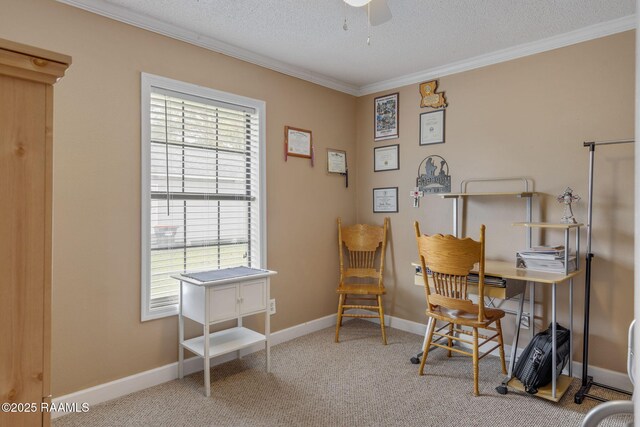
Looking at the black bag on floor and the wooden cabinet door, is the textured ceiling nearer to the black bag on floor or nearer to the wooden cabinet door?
the wooden cabinet door

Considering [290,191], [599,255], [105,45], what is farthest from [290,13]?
[599,255]

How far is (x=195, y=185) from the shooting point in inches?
114

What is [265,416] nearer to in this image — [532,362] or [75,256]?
[75,256]

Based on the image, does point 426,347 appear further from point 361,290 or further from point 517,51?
point 517,51

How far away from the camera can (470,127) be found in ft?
10.9

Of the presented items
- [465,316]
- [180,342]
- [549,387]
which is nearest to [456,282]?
[465,316]

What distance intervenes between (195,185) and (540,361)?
8.73 ft

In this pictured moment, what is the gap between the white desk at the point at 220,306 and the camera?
8.25 feet

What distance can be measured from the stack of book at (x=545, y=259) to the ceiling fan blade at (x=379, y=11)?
1863mm

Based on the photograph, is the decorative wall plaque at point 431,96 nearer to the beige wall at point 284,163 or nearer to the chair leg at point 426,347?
the beige wall at point 284,163

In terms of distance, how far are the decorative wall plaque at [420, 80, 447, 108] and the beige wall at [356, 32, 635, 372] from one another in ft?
0.20

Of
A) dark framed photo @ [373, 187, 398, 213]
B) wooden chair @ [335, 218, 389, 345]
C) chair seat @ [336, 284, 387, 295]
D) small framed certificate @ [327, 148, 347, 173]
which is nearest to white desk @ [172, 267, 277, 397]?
chair seat @ [336, 284, 387, 295]

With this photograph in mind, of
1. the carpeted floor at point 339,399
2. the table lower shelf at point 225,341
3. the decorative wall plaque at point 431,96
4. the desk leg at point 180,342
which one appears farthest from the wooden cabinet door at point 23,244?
the decorative wall plaque at point 431,96

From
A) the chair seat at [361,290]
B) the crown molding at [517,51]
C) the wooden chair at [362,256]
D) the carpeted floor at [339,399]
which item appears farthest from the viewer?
the wooden chair at [362,256]
